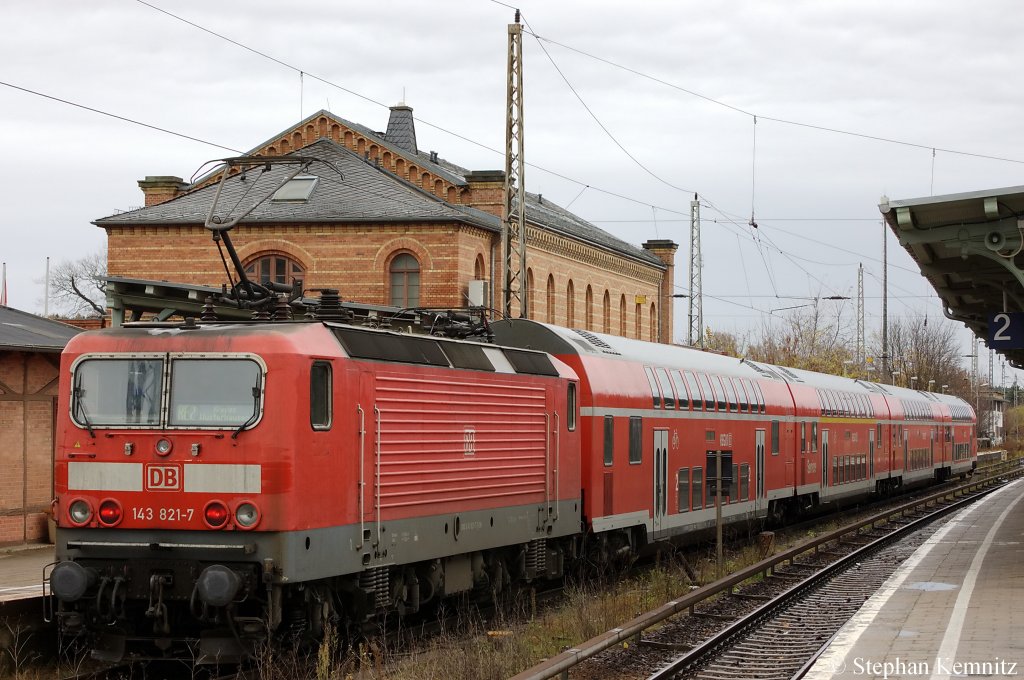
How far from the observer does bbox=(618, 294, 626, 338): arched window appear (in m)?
55.3

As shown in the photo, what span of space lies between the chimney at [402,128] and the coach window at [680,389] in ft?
105

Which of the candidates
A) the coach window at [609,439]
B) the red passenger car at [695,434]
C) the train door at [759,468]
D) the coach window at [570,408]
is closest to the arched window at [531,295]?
the red passenger car at [695,434]

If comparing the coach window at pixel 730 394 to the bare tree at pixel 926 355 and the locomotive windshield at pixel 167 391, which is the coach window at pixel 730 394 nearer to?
the locomotive windshield at pixel 167 391

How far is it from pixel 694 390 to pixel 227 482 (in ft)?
39.5

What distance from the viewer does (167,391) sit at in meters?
11.3

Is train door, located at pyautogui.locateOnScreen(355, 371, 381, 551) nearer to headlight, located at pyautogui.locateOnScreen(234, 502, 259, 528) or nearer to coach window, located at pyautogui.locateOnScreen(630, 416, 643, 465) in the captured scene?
headlight, located at pyautogui.locateOnScreen(234, 502, 259, 528)

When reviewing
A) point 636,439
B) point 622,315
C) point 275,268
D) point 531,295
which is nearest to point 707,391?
point 636,439

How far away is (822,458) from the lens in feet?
97.5

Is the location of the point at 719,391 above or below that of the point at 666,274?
below

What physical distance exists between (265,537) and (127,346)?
2142mm

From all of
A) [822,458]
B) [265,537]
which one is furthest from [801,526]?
[265,537]

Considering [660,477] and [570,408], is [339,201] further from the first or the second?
[570,408]

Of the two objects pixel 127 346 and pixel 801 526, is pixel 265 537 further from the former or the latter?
pixel 801 526

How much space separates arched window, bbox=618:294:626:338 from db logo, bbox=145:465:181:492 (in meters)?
44.6
